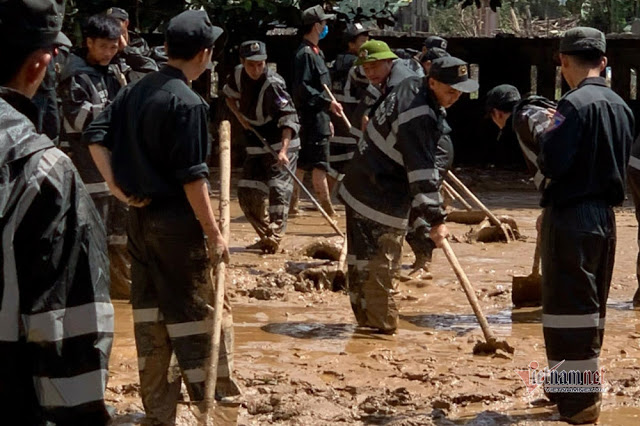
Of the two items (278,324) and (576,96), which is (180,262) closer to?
(576,96)

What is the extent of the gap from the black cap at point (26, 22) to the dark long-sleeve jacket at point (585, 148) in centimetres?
329

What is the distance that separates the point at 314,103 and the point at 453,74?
5.31 m

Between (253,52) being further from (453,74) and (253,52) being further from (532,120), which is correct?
(532,120)

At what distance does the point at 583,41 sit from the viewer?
227 inches

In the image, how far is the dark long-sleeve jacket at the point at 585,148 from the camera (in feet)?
18.4

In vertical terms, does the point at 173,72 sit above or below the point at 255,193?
above

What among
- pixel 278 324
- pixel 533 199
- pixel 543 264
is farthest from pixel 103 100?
pixel 533 199

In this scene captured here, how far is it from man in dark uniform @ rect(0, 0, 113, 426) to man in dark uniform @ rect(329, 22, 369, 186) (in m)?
10.2

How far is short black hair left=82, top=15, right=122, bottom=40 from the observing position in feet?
26.3

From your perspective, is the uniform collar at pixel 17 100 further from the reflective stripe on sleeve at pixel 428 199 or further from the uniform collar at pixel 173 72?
the reflective stripe on sleeve at pixel 428 199

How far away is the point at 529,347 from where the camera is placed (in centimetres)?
757

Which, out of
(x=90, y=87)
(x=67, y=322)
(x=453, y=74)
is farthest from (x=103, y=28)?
(x=67, y=322)

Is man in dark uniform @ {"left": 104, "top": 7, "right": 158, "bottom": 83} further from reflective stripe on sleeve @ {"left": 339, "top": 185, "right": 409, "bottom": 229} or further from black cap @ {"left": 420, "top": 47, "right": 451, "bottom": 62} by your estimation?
black cap @ {"left": 420, "top": 47, "right": 451, "bottom": 62}

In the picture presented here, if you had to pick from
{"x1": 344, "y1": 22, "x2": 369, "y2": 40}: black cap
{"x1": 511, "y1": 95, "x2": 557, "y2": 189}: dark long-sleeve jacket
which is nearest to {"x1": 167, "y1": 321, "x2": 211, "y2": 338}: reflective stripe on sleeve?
{"x1": 511, "y1": 95, "x2": 557, "y2": 189}: dark long-sleeve jacket
